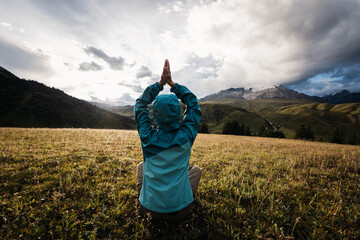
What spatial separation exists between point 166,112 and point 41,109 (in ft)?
545

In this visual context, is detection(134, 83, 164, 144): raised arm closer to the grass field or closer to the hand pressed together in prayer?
the hand pressed together in prayer

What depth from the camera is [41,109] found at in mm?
118875

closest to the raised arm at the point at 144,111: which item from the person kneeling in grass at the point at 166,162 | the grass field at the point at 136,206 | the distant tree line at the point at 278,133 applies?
the person kneeling in grass at the point at 166,162

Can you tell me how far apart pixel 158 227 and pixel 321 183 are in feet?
20.5

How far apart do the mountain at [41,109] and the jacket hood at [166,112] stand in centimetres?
14360

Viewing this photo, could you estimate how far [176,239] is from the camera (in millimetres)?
2760

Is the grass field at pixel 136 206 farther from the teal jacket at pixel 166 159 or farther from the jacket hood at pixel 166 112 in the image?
the jacket hood at pixel 166 112

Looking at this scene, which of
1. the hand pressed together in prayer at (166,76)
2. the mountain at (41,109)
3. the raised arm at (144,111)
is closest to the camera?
the raised arm at (144,111)

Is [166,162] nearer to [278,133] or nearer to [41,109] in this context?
[278,133]

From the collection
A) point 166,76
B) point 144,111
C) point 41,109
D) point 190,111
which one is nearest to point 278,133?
point 190,111

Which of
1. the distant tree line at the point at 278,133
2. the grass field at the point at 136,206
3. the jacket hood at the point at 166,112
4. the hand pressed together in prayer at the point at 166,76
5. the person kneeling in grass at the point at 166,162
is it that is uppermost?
the hand pressed together in prayer at the point at 166,76

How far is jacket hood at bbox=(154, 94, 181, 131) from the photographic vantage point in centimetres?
290

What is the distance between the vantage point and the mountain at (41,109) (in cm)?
11062

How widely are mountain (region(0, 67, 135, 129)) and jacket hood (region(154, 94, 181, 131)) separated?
14360 cm
